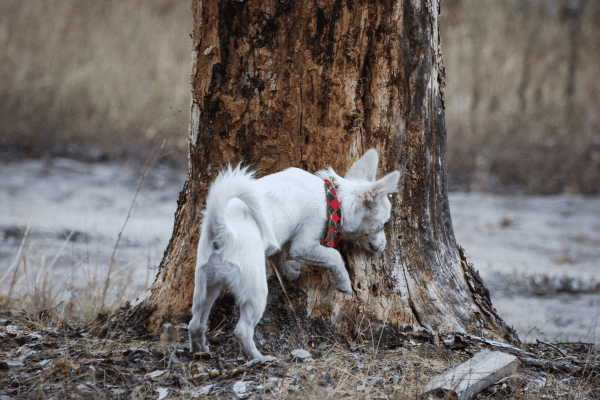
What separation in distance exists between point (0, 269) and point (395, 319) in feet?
12.3

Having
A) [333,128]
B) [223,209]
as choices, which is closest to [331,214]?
[333,128]

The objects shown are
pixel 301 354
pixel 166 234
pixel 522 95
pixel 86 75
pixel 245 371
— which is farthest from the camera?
pixel 522 95

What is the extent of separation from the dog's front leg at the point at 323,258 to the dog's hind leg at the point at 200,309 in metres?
0.44

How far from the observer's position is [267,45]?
102 inches

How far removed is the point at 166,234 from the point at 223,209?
14.1 ft

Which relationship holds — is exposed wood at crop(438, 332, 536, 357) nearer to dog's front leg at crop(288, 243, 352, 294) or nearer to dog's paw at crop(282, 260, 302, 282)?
dog's front leg at crop(288, 243, 352, 294)

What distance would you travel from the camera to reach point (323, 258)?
2477mm

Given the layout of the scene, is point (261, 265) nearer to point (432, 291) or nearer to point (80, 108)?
point (432, 291)

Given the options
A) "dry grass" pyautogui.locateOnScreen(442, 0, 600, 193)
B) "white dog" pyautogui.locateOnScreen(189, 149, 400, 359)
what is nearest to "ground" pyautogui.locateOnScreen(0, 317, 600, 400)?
"white dog" pyautogui.locateOnScreen(189, 149, 400, 359)

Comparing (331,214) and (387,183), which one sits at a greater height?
(387,183)

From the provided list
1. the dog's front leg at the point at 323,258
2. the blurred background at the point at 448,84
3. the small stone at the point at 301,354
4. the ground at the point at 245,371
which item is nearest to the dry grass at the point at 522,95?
the blurred background at the point at 448,84

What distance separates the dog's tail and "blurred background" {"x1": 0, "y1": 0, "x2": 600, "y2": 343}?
2758 mm

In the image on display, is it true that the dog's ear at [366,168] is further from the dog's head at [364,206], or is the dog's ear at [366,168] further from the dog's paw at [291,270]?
the dog's paw at [291,270]

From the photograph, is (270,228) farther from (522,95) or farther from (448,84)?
(522,95)
